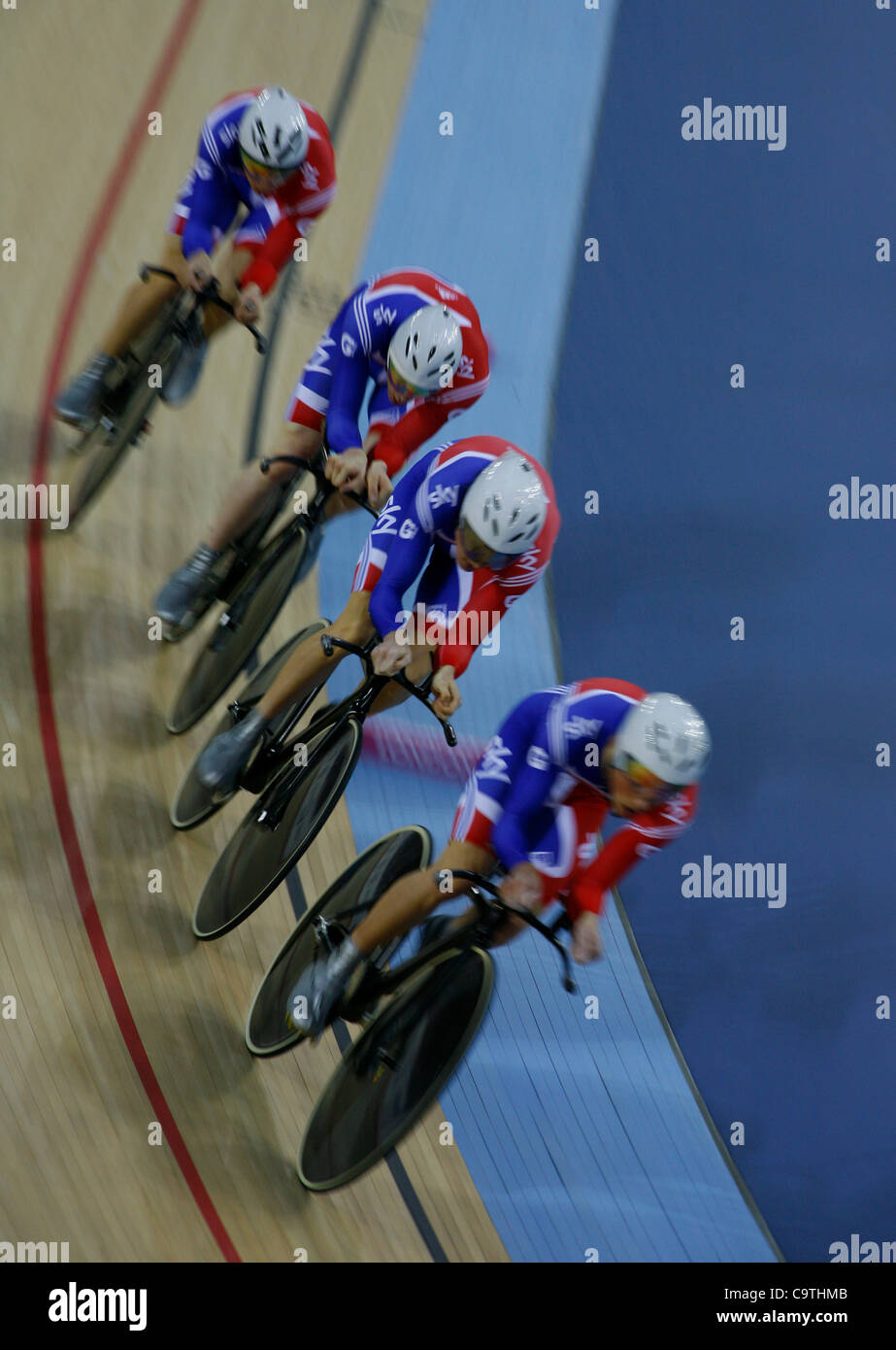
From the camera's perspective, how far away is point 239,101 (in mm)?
3775

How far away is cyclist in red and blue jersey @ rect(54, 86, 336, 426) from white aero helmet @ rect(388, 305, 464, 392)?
67 centimetres

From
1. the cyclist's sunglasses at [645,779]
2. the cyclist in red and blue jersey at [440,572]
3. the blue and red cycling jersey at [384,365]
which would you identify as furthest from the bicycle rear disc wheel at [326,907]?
the blue and red cycling jersey at [384,365]

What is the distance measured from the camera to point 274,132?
139 inches

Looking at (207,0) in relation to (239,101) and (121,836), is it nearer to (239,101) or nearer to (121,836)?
(239,101)

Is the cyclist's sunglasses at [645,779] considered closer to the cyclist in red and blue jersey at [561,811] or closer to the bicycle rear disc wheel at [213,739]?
the cyclist in red and blue jersey at [561,811]

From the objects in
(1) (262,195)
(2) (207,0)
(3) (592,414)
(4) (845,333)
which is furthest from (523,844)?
(2) (207,0)

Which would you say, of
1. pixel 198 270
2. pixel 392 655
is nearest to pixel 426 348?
pixel 392 655

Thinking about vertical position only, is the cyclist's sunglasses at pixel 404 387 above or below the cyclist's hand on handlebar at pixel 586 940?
above

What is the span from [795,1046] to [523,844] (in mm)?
2023

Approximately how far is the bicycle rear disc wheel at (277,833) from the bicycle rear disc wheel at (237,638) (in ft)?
1.69

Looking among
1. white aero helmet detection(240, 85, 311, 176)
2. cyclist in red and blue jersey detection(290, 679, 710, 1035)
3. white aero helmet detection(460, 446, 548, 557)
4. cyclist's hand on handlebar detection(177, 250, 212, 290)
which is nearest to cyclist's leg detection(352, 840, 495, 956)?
cyclist in red and blue jersey detection(290, 679, 710, 1035)

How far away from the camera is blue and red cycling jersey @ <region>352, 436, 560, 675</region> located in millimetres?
3088

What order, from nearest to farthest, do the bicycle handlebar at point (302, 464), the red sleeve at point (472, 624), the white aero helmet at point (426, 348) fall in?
1. the red sleeve at point (472, 624)
2. the white aero helmet at point (426, 348)
3. the bicycle handlebar at point (302, 464)

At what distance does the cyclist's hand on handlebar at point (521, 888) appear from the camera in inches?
113
